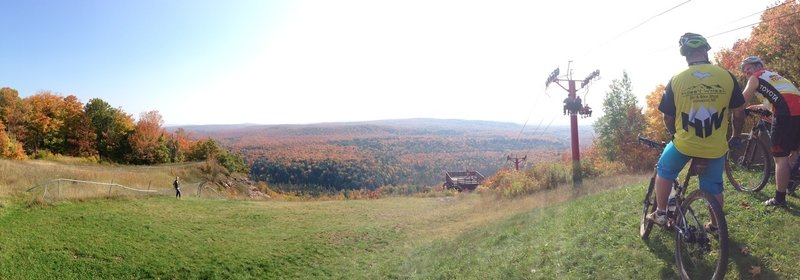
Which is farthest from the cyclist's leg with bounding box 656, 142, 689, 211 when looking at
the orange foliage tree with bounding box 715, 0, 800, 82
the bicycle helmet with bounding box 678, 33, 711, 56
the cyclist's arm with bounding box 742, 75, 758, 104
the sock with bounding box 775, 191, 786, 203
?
the orange foliage tree with bounding box 715, 0, 800, 82

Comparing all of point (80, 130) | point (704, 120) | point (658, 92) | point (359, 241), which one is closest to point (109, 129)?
point (80, 130)

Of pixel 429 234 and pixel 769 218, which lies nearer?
pixel 769 218

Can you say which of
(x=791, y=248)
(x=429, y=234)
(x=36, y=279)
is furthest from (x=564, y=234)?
(x=36, y=279)

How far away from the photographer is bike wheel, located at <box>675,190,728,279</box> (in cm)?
437

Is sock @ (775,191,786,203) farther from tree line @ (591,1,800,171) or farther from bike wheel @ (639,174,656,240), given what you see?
tree line @ (591,1,800,171)

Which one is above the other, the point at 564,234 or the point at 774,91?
the point at 774,91

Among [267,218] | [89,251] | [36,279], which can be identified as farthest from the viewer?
[267,218]

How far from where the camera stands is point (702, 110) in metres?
4.30

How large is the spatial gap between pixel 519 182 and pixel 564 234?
1750cm

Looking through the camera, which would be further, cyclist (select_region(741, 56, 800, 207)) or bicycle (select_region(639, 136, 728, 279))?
cyclist (select_region(741, 56, 800, 207))

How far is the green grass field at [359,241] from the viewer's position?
5793 millimetres

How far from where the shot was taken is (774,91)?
5.56 meters

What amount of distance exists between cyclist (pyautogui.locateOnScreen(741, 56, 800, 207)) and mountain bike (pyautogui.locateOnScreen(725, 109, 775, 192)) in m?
0.65

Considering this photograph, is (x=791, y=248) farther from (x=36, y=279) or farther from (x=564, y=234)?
(x=36, y=279)
